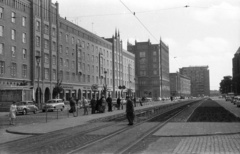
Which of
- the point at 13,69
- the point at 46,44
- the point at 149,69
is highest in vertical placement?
the point at 149,69

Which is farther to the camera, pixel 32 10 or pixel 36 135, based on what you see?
pixel 32 10

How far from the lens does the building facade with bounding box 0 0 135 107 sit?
4744 cm

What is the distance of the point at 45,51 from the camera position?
56.2m

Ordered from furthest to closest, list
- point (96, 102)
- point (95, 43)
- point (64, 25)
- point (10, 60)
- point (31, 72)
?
point (95, 43)
point (64, 25)
point (31, 72)
point (10, 60)
point (96, 102)

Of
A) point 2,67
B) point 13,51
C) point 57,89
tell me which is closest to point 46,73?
point 57,89

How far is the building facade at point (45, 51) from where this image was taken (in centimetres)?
4744

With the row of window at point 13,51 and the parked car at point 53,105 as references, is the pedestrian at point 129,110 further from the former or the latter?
the row of window at point 13,51

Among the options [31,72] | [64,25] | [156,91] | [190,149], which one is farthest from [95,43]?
[190,149]

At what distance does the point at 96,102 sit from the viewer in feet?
106

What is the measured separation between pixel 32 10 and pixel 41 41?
17.9ft

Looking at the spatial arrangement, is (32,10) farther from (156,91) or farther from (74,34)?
(156,91)

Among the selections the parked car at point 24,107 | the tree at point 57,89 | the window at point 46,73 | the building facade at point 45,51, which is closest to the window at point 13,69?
the building facade at point 45,51

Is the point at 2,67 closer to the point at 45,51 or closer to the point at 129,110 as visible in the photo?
Result: the point at 45,51

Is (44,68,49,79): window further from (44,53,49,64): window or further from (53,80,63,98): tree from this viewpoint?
(53,80,63,98): tree
